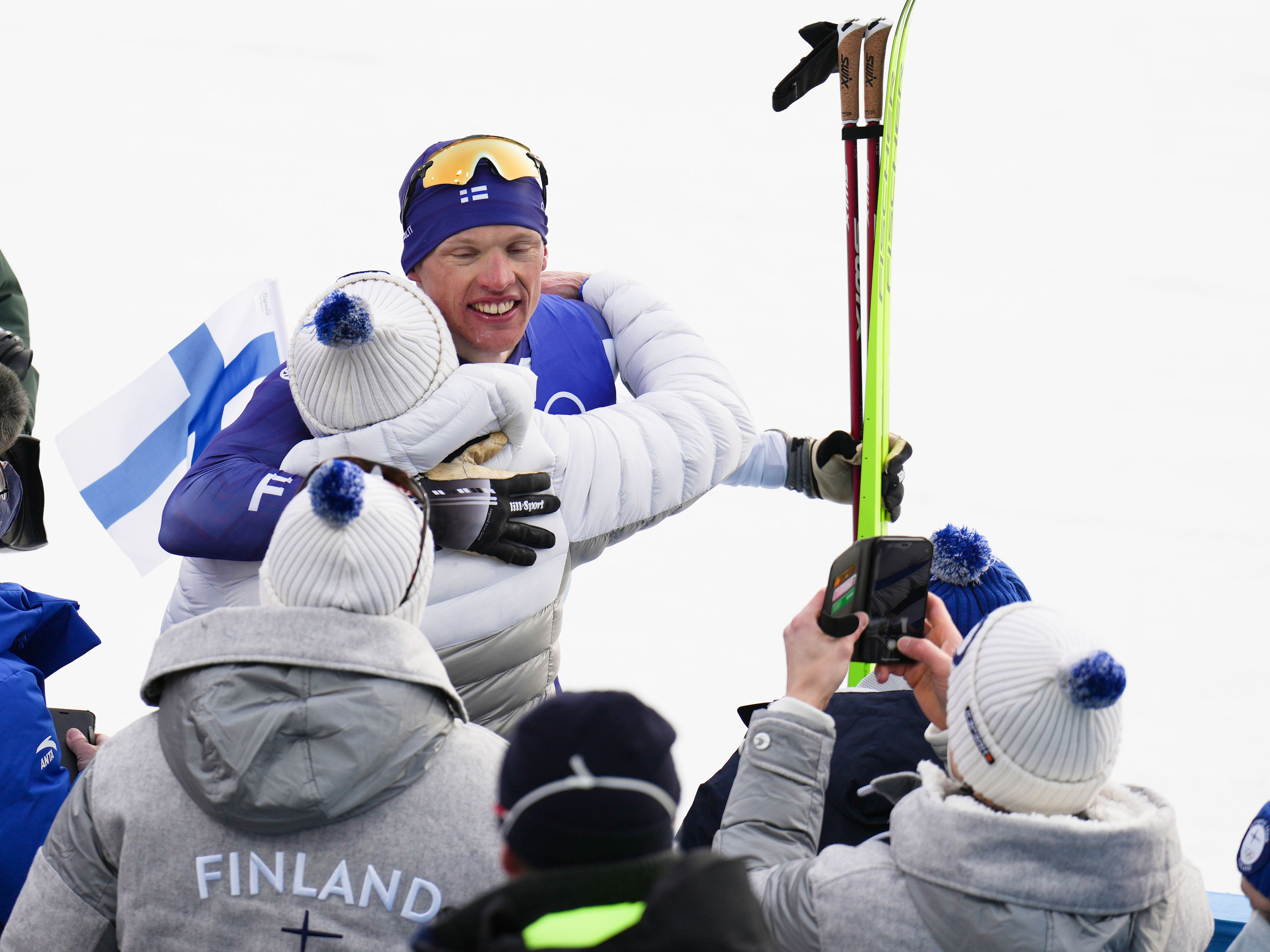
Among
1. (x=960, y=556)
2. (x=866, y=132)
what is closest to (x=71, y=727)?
(x=960, y=556)

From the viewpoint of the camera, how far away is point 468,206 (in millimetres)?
1758

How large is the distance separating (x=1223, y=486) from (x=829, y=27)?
1.75 m

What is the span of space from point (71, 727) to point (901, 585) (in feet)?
3.54

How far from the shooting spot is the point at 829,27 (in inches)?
80.8

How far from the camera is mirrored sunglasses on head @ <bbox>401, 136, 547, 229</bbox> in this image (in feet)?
5.74

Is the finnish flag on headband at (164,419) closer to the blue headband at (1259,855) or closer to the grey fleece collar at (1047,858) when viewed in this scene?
the grey fleece collar at (1047,858)

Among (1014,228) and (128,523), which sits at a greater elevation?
(1014,228)

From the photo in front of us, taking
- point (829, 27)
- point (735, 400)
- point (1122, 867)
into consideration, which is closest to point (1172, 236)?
point (829, 27)

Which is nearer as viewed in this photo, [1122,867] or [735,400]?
[1122,867]

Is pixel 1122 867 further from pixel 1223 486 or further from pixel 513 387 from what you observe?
pixel 1223 486

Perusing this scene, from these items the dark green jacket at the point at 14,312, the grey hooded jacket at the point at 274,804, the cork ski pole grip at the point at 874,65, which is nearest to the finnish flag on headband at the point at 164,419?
the dark green jacket at the point at 14,312

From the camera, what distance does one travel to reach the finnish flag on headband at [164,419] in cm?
243

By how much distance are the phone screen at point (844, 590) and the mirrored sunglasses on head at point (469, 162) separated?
2.85 feet

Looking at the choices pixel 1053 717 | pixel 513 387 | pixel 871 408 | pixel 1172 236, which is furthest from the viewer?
pixel 1172 236
